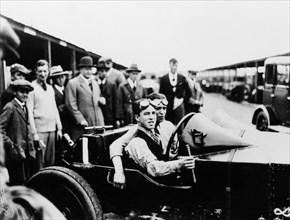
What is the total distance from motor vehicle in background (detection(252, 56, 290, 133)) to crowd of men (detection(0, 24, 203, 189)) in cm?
248

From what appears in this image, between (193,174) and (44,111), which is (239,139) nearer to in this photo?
(193,174)

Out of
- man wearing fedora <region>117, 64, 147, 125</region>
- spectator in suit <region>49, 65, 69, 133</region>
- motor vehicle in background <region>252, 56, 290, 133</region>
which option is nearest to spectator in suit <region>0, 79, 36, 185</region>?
spectator in suit <region>49, 65, 69, 133</region>

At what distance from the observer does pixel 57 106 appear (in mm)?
5625

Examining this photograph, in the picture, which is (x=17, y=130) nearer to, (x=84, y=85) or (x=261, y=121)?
(x=84, y=85)

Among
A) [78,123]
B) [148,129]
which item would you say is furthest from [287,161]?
[78,123]

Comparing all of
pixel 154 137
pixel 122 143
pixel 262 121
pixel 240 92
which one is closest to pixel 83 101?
pixel 122 143

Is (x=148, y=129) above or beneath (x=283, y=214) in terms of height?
above

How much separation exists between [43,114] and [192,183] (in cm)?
258

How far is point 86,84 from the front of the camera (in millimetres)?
5547

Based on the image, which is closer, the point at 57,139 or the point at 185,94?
the point at 57,139

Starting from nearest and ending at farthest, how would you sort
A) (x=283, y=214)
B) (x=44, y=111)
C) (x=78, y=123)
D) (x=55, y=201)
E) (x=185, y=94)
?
(x=283, y=214) → (x=55, y=201) → (x=44, y=111) → (x=78, y=123) → (x=185, y=94)

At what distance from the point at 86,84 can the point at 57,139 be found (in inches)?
35.2

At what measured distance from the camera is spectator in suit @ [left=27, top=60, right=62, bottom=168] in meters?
4.83

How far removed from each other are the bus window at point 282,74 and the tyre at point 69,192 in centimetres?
749
